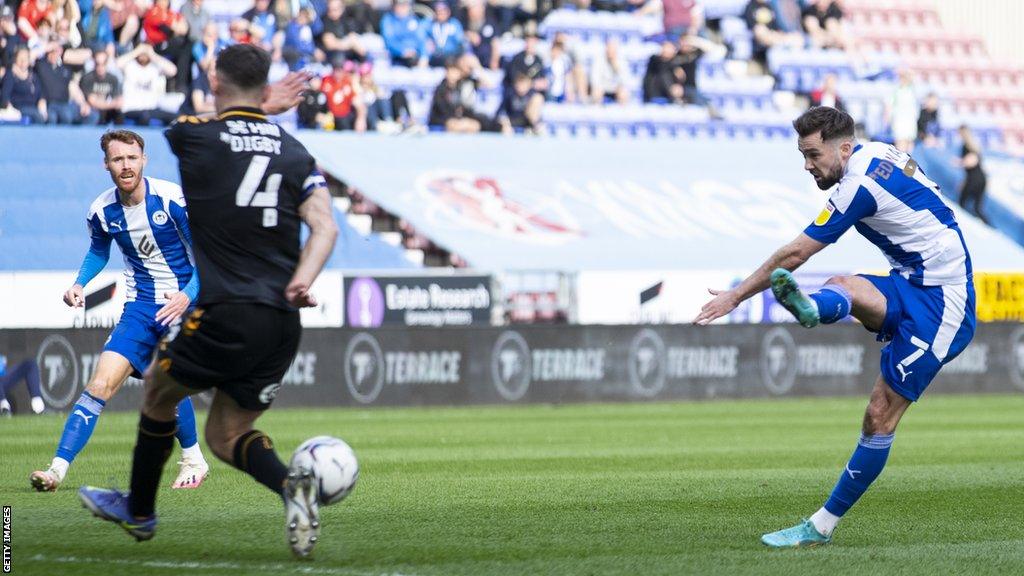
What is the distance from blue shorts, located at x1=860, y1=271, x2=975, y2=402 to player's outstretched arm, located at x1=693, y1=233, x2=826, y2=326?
0.41 m

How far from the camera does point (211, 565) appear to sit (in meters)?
7.14

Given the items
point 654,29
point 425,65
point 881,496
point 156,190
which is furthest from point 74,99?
point 881,496

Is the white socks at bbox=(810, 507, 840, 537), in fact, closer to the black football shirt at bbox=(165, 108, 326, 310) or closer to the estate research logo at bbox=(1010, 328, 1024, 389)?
the black football shirt at bbox=(165, 108, 326, 310)

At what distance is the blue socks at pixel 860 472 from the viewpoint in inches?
317

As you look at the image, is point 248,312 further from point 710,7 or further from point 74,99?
point 710,7

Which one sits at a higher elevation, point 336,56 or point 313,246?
point 336,56

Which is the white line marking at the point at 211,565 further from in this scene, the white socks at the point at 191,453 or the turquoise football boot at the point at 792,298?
the white socks at the point at 191,453

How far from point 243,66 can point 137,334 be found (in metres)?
4.07

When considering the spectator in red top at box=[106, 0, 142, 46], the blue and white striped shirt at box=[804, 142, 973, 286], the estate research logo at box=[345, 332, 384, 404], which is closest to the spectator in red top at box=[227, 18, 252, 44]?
the spectator in red top at box=[106, 0, 142, 46]

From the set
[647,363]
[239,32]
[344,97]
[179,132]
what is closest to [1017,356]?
[647,363]

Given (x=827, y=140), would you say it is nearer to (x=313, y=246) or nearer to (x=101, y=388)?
(x=313, y=246)

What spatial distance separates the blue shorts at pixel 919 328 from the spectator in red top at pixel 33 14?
1829 cm

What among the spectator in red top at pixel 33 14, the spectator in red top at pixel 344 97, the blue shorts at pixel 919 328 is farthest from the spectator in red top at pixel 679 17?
the blue shorts at pixel 919 328

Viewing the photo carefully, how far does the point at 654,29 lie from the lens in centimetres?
3284
